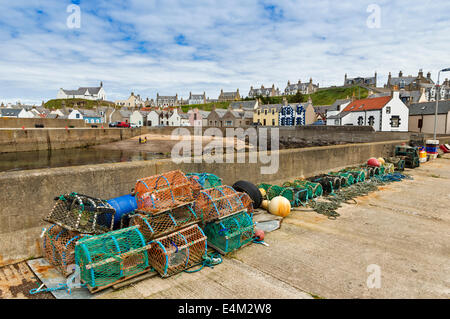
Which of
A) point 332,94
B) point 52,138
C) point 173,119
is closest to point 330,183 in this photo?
point 52,138

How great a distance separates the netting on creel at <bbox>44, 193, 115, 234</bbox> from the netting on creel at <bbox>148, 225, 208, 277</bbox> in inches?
34.9

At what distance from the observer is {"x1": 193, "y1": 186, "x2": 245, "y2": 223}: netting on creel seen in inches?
194

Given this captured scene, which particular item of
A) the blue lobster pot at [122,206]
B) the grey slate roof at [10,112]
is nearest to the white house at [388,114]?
the blue lobster pot at [122,206]

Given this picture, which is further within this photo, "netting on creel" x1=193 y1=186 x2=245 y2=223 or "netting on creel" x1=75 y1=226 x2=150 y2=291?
"netting on creel" x1=193 y1=186 x2=245 y2=223

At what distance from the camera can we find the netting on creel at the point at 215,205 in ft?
16.1

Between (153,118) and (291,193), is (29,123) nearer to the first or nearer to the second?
(153,118)

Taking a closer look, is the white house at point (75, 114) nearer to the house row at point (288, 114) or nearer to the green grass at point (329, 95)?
the house row at point (288, 114)

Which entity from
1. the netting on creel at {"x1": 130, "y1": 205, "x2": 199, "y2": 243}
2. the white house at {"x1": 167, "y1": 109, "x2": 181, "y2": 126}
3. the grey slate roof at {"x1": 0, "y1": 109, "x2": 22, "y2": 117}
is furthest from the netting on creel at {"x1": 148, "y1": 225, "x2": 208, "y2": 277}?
the grey slate roof at {"x1": 0, "y1": 109, "x2": 22, "y2": 117}

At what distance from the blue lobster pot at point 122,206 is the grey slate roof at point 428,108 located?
47270 millimetres

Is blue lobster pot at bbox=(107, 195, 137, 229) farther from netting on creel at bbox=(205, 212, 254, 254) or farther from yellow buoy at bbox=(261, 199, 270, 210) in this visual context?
yellow buoy at bbox=(261, 199, 270, 210)

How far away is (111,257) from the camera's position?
12.1 feet

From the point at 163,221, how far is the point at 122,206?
908 mm

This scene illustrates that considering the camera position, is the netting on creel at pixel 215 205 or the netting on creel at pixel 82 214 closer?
the netting on creel at pixel 82 214

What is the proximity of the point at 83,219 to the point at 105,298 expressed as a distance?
4.48 feet
